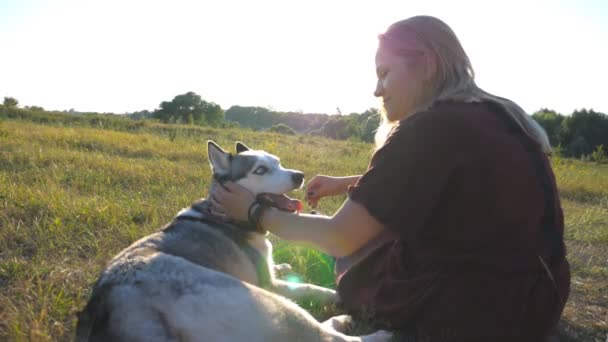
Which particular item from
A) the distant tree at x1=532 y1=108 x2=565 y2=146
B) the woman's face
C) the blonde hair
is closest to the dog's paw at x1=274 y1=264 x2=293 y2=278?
the woman's face

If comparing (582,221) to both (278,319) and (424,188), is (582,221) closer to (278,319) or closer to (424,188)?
(424,188)

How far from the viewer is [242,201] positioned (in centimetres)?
282

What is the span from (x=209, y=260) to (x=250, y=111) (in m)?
50.5

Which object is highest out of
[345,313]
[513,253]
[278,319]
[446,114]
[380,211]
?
[446,114]

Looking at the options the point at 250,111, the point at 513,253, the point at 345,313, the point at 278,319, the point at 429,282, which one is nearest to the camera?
the point at 278,319

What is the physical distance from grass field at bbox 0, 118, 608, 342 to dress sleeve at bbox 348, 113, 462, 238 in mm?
1282

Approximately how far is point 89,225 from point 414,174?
3312 millimetres

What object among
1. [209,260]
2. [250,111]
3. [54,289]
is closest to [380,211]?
[209,260]

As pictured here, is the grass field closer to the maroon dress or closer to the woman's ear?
the maroon dress

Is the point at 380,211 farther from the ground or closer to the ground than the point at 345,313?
farther from the ground

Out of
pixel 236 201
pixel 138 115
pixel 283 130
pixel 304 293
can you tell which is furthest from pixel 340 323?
pixel 138 115

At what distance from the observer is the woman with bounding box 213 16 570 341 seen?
7.43 ft

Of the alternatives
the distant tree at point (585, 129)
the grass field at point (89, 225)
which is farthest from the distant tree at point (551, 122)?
the grass field at point (89, 225)

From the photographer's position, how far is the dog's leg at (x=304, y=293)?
3.34 m
